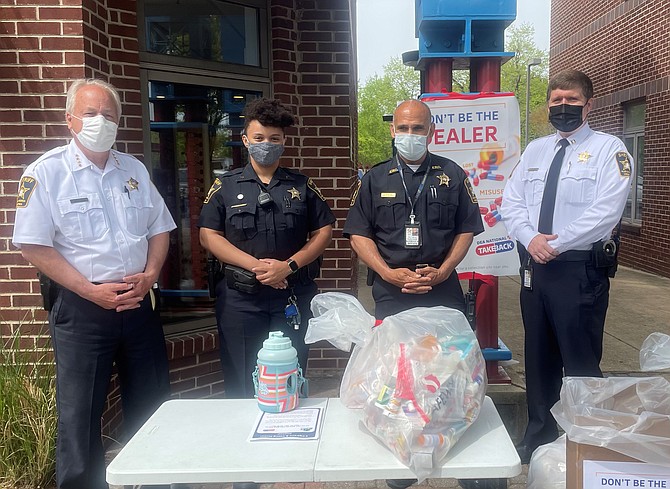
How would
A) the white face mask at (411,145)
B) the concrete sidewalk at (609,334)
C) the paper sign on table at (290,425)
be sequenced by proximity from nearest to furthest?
1. the paper sign on table at (290,425)
2. the white face mask at (411,145)
3. the concrete sidewalk at (609,334)

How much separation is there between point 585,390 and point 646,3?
30.4 ft

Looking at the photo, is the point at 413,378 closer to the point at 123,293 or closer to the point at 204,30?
the point at 123,293

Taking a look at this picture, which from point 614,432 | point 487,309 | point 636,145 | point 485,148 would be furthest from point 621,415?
point 636,145

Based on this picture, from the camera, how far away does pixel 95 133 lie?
2.40m

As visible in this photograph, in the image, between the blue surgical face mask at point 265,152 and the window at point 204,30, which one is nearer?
the blue surgical face mask at point 265,152

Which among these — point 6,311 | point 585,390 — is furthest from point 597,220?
point 6,311

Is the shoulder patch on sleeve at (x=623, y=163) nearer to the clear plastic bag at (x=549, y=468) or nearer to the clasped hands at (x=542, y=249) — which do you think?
the clasped hands at (x=542, y=249)

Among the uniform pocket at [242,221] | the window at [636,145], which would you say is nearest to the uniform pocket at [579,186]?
the uniform pocket at [242,221]

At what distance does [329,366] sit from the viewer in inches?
173

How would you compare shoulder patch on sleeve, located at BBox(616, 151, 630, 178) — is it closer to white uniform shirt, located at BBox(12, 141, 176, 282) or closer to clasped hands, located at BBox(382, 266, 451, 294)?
clasped hands, located at BBox(382, 266, 451, 294)

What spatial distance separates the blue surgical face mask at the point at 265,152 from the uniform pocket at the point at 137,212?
55 cm

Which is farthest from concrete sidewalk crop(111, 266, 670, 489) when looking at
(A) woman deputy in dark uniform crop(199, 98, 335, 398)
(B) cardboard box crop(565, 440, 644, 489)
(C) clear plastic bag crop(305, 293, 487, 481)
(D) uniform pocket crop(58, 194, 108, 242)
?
(B) cardboard box crop(565, 440, 644, 489)

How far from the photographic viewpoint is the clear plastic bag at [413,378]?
1.59m

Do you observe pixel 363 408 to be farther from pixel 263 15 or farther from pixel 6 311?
pixel 263 15
